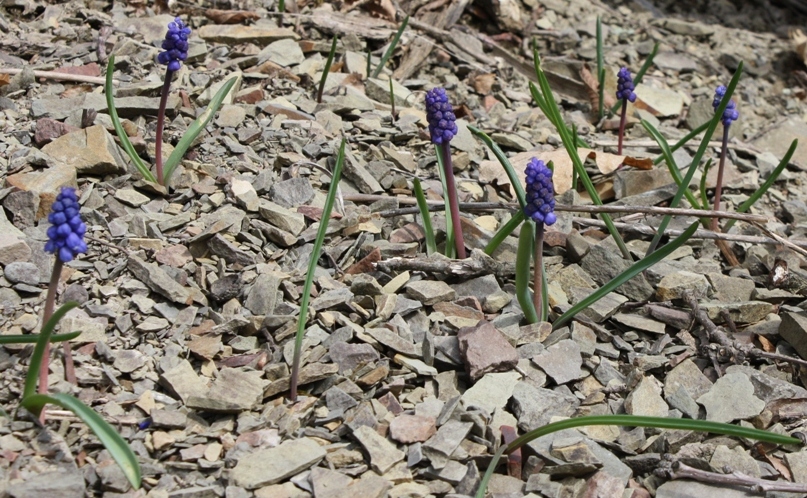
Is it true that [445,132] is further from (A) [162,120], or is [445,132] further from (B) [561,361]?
(A) [162,120]

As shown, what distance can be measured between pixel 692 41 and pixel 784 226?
2652mm

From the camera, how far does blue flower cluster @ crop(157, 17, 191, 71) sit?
373cm

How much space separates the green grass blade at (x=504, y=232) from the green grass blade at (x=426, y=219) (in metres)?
0.25

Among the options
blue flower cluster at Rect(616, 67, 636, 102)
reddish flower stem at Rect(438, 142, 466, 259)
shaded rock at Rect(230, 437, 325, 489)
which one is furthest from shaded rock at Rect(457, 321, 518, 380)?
blue flower cluster at Rect(616, 67, 636, 102)

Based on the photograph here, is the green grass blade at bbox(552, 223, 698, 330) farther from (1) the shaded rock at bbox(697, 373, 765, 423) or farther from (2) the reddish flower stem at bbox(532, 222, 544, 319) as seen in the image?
(1) the shaded rock at bbox(697, 373, 765, 423)

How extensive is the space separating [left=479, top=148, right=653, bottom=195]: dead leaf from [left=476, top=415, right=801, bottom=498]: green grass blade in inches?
79.4

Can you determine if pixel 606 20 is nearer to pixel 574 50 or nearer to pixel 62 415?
pixel 574 50

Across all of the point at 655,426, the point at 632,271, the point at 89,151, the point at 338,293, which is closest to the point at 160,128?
the point at 89,151

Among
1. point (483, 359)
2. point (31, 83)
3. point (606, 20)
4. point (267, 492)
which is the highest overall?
point (606, 20)

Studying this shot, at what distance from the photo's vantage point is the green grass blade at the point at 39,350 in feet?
8.11

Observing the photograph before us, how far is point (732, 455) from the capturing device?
114 inches

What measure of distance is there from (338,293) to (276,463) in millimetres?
928

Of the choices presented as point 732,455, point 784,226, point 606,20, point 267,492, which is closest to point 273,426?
point 267,492

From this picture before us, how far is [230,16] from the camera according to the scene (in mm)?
5445
